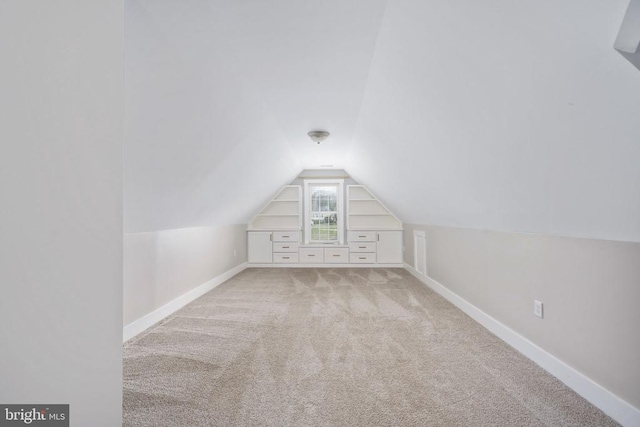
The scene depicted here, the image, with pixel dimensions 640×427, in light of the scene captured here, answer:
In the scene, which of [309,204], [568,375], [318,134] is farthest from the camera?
[309,204]

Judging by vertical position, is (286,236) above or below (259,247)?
above

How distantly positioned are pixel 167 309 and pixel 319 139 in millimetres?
2523

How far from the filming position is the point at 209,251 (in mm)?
4172

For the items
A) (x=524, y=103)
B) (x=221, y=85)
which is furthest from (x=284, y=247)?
(x=524, y=103)

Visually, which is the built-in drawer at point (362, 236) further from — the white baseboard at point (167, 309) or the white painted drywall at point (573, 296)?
the white painted drywall at point (573, 296)

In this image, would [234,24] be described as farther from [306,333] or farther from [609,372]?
[609,372]

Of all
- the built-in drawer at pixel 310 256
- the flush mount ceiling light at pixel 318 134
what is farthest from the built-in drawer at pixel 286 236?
the flush mount ceiling light at pixel 318 134

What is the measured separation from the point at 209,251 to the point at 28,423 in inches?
152

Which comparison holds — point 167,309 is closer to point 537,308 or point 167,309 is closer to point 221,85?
point 221,85

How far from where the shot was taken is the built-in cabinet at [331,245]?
19.0ft

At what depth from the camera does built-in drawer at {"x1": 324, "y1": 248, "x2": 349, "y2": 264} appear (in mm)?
5820

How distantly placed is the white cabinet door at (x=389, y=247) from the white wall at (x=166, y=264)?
2988 millimetres

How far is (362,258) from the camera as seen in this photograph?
19.0ft

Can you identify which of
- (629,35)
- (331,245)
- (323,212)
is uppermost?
(629,35)
